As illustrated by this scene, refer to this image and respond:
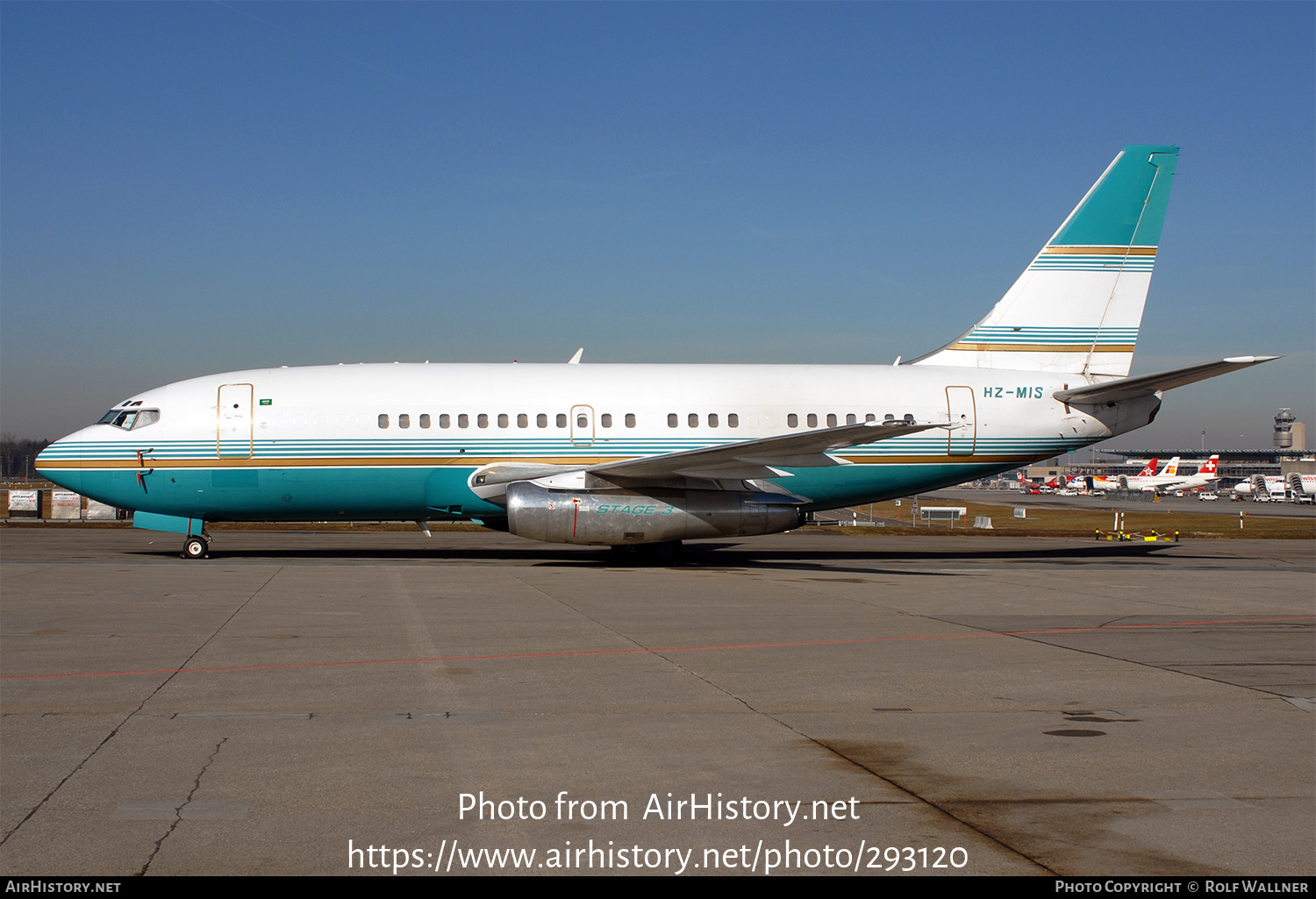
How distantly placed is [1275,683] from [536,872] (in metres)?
7.20

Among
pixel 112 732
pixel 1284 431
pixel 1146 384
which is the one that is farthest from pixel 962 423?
pixel 1284 431

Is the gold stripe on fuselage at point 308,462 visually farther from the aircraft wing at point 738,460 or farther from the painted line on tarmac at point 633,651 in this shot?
the painted line on tarmac at point 633,651

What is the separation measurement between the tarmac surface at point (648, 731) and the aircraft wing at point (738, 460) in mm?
3912

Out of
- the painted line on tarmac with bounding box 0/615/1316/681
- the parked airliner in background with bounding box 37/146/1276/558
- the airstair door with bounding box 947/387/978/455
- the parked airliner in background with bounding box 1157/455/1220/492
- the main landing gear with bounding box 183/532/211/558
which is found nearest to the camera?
the painted line on tarmac with bounding box 0/615/1316/681

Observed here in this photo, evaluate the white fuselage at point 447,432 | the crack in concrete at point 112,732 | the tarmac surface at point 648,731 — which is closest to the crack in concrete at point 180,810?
the tarmac surface at point 648,731

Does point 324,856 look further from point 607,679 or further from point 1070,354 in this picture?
point 1070,354

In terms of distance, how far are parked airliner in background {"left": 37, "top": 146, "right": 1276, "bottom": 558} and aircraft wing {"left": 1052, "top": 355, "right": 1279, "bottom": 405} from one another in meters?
0.07

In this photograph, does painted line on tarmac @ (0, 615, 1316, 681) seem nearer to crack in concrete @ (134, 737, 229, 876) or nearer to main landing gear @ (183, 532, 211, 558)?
crack in concrete @ (134, 737, 229, 876)

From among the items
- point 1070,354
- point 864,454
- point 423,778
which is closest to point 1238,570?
point 1070,354

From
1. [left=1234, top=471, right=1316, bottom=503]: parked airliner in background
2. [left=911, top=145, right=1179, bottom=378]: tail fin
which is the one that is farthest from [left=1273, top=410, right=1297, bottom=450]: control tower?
[left=911, top=145, right=1179, bottom=378]: tail fin

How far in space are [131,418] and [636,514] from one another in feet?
35.0

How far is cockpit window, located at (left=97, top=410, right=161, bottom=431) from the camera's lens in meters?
21.0

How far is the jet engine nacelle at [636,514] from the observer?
19.0 m

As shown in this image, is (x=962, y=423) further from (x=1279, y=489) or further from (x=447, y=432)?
(x=1279, y=489)
